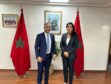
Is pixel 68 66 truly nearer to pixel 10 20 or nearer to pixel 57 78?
pixel 57 78

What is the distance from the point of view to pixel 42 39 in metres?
3.09

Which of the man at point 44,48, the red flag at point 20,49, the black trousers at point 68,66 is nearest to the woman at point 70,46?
the black trousers at point 68,66

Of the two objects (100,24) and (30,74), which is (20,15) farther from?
(100,24)

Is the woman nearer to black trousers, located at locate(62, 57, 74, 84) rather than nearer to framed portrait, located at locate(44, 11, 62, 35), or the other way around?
black trousers, located at locate(62, 57, 74, 84)

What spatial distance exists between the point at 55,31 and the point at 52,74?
1254 millimetres

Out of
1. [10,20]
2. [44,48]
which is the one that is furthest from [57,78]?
→ [10,20]

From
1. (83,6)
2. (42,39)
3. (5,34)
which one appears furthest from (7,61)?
(83,6)

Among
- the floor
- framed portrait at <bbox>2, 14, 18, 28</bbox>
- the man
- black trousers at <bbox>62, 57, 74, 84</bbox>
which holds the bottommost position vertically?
the floor

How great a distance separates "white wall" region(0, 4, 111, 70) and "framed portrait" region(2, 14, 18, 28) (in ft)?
0.29

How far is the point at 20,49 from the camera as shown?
4062 mm

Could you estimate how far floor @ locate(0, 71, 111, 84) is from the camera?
151 inches

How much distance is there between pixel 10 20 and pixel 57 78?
2.11 meters

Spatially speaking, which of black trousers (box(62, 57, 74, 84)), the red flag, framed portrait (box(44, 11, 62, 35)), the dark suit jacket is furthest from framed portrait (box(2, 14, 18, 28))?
black trousers (box(62, 57, 74, 84))

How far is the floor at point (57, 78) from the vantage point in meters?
3.84
